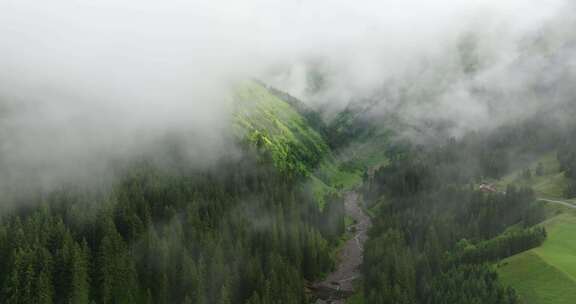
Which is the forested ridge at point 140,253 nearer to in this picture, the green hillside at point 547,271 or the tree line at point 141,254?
the tree line at point 141,254

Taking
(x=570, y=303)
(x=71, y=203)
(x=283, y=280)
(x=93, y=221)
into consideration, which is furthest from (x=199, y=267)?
(x=570, y=303)

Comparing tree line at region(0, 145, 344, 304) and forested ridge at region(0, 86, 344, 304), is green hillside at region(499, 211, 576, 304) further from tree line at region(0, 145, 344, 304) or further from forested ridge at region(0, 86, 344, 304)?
forested ridge at region(0, 86, 344, 304)

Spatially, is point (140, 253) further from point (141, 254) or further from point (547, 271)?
point (547, 271)

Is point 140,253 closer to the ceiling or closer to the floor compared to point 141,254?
closer to the ceiling

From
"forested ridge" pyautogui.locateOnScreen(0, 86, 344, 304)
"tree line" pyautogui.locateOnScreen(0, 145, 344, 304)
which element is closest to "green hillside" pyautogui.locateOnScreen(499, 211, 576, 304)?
"tree line" pyautogui.locateOnScreen(0, 145, 344, 304)

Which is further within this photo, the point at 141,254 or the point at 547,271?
the point at 141,254

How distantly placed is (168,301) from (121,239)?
3038 cm

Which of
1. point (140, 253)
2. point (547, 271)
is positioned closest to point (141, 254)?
point (140, 253)

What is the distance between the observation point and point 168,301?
504 ft

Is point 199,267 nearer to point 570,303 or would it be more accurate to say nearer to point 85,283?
point 85,283

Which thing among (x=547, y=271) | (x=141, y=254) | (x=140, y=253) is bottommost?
(x=547, y=271)

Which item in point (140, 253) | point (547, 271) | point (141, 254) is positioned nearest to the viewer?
point (547, 271)

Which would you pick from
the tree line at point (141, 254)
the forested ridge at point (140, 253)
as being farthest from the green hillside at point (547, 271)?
the forested ridge at point (140, 253)

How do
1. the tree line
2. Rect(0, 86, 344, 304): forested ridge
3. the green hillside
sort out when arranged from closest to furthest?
the green hillside, the tree line, Rect(0, 86, 344, 304): forested ridge
